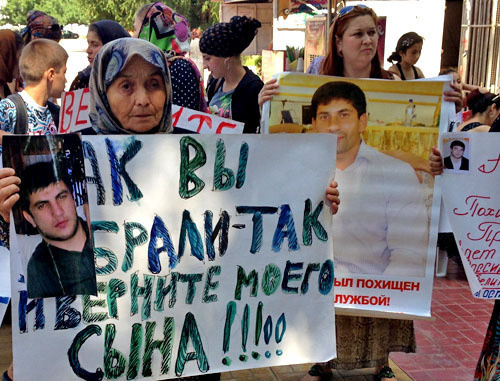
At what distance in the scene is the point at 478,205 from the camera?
9.34 ft

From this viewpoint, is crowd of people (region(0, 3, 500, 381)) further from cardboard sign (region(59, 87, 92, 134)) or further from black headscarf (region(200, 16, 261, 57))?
cardboard sign (region(59, 87, 92, 134))

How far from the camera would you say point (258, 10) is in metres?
25.0

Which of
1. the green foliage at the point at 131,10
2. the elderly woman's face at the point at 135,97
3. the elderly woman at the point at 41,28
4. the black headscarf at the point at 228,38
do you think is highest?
the green foliage at the point at 131,10

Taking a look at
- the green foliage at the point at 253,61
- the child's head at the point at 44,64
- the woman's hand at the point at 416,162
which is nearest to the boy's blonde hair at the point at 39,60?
the child's head at the point at 44,64

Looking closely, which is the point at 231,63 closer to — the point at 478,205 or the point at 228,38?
the point at 228,38

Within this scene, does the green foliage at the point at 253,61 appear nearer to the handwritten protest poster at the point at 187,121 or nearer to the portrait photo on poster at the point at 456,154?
the handwritten protest poster at the point at 187,121

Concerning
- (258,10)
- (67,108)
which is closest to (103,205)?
(67,108)

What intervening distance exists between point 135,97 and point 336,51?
4.61ft

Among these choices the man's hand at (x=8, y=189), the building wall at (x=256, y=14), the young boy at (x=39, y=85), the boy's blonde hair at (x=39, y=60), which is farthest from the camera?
the building wall at (x=256, y=14)

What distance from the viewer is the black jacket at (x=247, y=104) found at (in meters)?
4.42

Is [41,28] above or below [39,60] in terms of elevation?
above

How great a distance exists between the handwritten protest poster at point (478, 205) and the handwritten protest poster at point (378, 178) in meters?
0.14

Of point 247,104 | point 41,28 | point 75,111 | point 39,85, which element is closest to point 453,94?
point 247,104

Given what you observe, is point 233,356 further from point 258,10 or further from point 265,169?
point 258,10
